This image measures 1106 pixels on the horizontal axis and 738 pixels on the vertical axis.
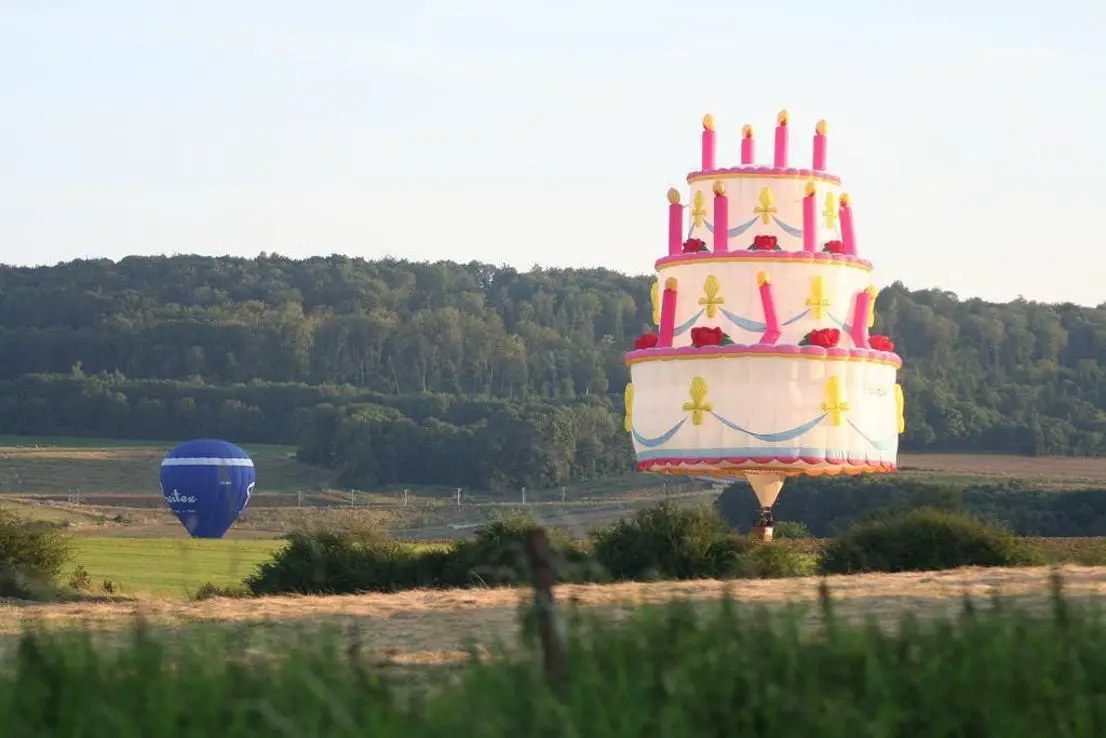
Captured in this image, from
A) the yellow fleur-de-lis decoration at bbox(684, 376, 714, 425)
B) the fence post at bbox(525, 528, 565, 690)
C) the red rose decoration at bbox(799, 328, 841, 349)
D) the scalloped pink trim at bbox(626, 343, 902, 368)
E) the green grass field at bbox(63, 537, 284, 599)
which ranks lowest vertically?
the green grass field at bbox(63, 537, 284, 599)

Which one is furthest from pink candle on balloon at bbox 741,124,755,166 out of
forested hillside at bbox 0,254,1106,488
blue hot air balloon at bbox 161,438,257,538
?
forested hillside at bbox 0,254,1106,488

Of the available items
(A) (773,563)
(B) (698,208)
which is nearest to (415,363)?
(B) (698,208)

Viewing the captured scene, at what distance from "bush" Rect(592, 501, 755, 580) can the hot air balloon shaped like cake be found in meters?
6.61

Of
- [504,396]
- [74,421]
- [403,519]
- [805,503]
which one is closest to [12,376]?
[74,421]

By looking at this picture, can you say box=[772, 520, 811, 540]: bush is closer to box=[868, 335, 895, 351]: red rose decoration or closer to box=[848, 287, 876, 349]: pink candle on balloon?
box=[868, 335, 895, 351]: red rose decoration

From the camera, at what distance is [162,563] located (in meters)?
32.8

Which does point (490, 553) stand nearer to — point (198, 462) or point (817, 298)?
point (817, 298)

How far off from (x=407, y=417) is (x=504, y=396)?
23025 millimetres

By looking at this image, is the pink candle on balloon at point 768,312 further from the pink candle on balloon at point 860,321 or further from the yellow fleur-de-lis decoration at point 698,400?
the pink candle on balloon at point 860,321

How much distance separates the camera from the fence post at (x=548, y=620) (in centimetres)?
801

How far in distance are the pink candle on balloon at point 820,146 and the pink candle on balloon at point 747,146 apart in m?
1.06

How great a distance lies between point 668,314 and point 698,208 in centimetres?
187

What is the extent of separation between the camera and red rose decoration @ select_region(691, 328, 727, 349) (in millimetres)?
30266

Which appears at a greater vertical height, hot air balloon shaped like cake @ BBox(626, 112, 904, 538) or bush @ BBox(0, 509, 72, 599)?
hot air balloon shaped like cake @ BBox(626, 112, 904, 538)
